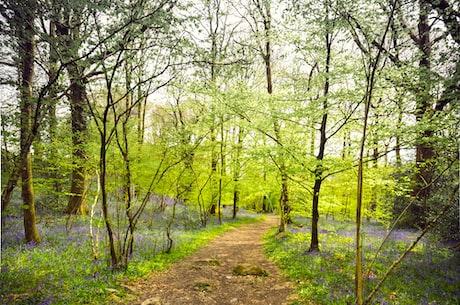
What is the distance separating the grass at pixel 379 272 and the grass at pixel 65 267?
473cm

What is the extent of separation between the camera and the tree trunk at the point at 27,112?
503cm

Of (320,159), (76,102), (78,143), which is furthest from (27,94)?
(320,159)

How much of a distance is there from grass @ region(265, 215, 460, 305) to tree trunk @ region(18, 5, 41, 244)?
7.07 metres

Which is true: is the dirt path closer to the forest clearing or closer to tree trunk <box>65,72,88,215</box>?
the forest clearing

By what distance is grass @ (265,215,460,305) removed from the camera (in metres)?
6.50

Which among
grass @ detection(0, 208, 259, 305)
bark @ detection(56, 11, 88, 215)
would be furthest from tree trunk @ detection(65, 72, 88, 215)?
grass @ detection(0, 208, 259, 305)

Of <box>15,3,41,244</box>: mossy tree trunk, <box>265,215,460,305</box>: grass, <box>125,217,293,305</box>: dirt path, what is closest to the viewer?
<box>15,3,41,244</box>: mossy tree trunk

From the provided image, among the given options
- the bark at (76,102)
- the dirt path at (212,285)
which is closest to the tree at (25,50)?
the bark at (76,102)

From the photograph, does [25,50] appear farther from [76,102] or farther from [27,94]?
[76,102]

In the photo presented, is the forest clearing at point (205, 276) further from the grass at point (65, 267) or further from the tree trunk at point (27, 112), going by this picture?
the tree trunk at point (27, 112)

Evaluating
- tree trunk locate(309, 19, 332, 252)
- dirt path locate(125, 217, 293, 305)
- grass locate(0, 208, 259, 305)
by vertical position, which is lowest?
dirt path locate(125, 217, 293, 305)

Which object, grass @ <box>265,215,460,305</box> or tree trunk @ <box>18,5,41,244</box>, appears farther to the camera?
grass @ <box>265,215,460,305</box>

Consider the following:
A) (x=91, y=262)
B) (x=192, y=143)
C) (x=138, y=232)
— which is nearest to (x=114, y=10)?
(x=192, y=143)

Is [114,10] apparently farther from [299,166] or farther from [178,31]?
[299,166]
